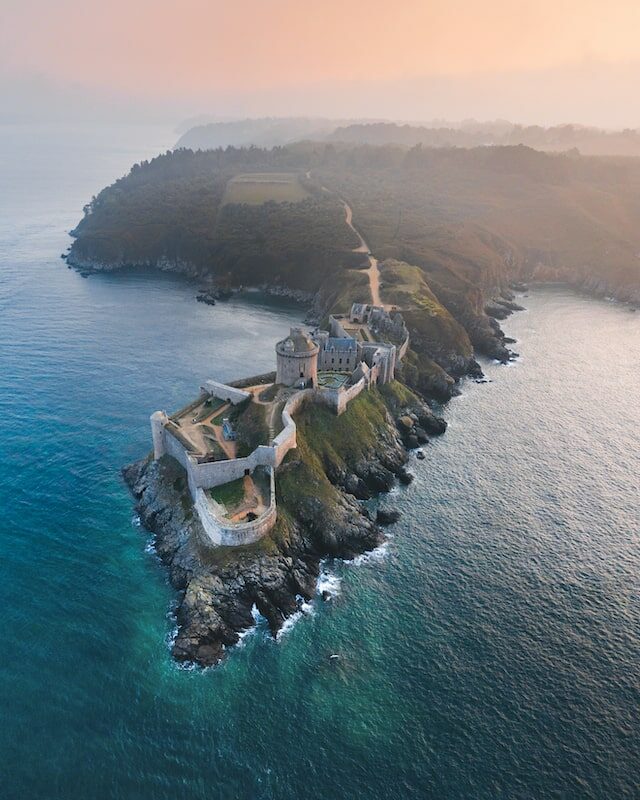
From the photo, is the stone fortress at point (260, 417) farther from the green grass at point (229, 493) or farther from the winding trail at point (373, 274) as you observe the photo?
the winding trail at point (373, 274)

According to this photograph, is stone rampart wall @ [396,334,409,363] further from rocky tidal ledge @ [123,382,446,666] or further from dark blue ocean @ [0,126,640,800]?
rocky tidal ledge @ [123,382,446,666]

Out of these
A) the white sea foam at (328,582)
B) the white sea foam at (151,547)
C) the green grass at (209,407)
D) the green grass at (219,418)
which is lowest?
the white sea foam at (328,582)

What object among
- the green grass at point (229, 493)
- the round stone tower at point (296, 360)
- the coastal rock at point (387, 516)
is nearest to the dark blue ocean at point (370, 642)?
the coastal rock at point (387, 516)

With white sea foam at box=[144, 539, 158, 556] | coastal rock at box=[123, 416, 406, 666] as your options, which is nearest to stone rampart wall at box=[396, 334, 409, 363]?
coastal rock at box=[123, 416, 406, 666]

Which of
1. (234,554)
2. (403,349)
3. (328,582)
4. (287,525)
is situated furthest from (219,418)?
(403,349)

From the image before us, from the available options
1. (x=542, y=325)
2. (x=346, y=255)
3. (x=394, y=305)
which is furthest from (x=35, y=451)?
(x=542, y=325)

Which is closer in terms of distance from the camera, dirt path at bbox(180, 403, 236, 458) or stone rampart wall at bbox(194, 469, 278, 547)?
stone rampart wall at bbox(194, 469, 278, 547)
